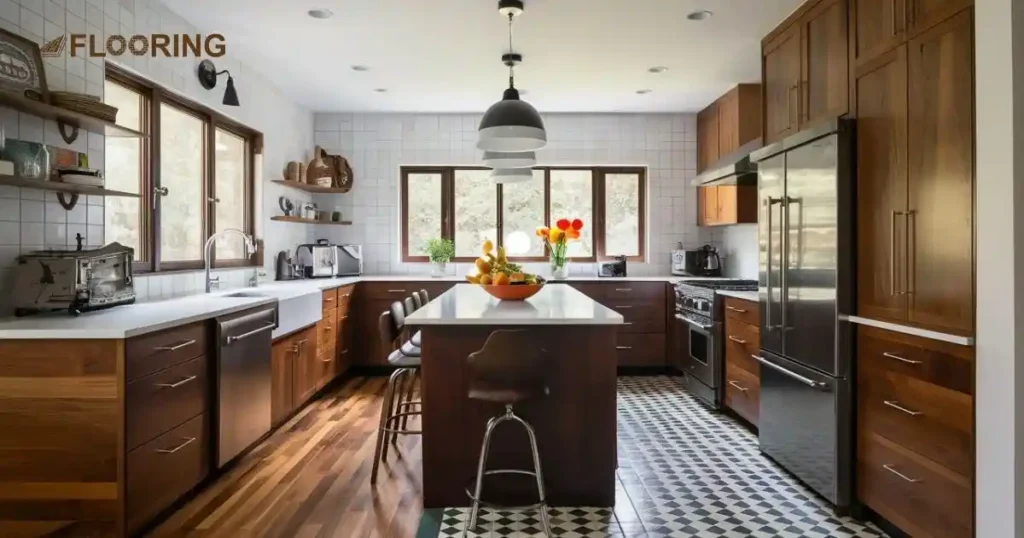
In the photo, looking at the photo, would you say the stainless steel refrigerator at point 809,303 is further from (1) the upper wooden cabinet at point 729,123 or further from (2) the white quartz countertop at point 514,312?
(1) the upper wooden cabinet at point 729,123

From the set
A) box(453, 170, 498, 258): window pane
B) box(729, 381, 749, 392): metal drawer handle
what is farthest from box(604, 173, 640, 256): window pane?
box(729, 381, 749, 392): metal drawer handle

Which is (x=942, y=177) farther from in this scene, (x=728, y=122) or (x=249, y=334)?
(x=728, y=122)

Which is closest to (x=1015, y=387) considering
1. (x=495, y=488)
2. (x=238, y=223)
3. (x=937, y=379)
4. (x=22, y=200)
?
(x=937, y=379)

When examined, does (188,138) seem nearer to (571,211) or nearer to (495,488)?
(495,488)

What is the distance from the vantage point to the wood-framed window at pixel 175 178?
3377 mm

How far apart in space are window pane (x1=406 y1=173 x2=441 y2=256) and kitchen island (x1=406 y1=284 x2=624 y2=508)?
3711 millimetres

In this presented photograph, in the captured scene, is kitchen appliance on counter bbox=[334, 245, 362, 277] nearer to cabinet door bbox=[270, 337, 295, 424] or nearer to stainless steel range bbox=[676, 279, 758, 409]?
cabinet door bbox=[270, 337, 295, 424]

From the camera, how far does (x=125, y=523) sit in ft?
7.50

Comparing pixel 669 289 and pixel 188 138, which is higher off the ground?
pixel 188 138

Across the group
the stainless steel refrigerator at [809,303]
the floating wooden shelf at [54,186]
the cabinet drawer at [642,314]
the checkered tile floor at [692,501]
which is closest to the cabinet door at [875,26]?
the stainless steel refrigerator at [809,303]

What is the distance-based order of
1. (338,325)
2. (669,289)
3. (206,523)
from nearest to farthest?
(206,523) → (338,325) → (669,289)

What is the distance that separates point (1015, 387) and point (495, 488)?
6.27 ft

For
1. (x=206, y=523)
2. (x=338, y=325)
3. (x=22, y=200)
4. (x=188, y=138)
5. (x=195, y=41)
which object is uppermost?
(x=195, y=41)

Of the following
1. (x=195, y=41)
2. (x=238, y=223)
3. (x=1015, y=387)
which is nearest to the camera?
(x=1015, y=387)
